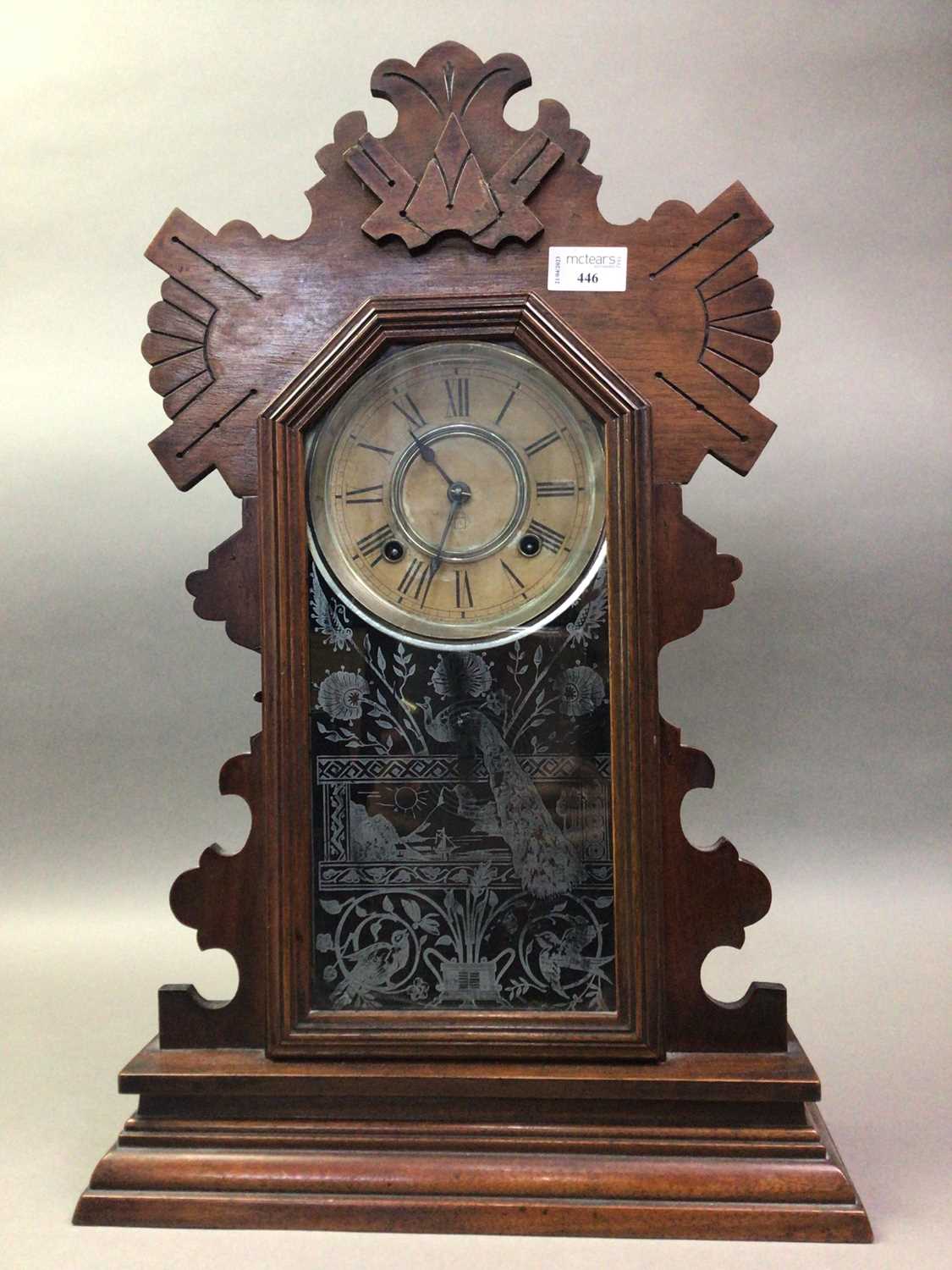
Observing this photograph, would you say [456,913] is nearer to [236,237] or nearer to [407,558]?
[407,558]

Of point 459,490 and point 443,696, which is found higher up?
point 459,490

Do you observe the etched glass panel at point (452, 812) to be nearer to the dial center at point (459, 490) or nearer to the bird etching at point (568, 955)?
the bird etching at point (568, 955)

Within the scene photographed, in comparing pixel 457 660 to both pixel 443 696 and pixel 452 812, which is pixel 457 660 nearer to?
pixel 443 696

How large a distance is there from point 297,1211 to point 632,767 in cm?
78

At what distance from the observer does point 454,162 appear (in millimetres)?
2318

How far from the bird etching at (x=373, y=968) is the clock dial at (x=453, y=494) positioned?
1.50 feet

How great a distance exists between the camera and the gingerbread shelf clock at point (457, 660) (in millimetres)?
2285

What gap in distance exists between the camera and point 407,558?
2369 millimetres

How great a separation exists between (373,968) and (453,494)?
718mm

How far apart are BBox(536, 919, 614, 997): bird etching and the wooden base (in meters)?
0.13

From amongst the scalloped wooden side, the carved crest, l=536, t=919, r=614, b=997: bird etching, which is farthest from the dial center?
l=536, t=919, r=614, b=997: bird etching

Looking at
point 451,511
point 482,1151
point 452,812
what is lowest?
point 482,1151

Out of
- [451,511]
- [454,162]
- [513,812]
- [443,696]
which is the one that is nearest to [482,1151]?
[513,812]

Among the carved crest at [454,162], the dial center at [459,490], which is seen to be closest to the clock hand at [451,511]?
the dial center at [459,490]
